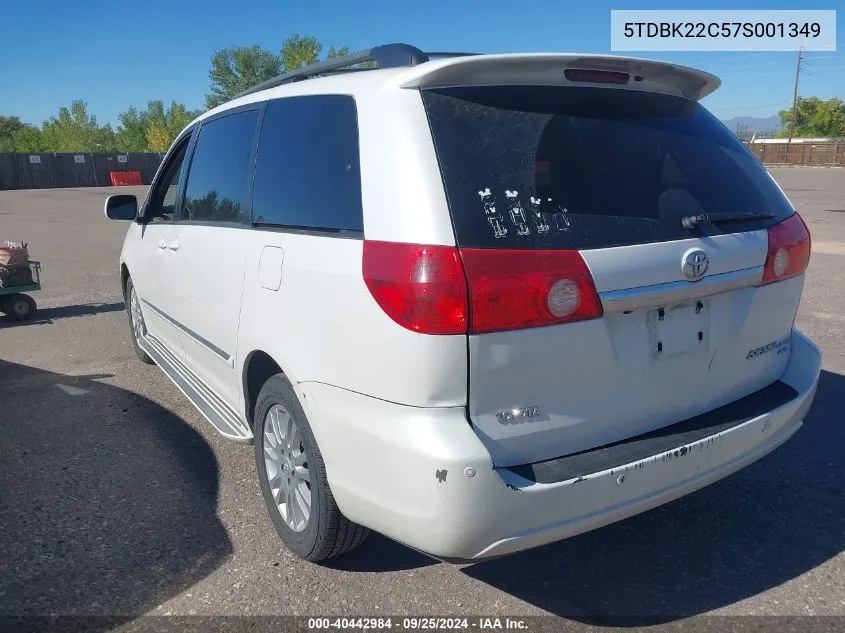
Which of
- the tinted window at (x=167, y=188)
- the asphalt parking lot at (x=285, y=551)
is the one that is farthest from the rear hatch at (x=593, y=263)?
the tinted window at (x=167, y=188)

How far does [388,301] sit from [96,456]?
2.60m

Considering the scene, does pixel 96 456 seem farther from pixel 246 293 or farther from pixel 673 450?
pixel 673 450

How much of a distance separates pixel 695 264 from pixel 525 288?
26.1 inches

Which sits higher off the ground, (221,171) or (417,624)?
(221,171)

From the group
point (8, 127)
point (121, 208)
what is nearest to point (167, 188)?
point (121, 208)

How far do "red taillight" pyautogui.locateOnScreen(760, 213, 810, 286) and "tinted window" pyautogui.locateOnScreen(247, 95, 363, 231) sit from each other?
157 centimetres

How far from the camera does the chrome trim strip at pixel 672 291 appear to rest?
2.21 meters

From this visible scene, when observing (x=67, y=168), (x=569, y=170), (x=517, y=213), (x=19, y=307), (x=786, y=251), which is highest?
(x=569, y=170)

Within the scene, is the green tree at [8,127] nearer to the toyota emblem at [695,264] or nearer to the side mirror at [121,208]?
the side mirror at [121,208]

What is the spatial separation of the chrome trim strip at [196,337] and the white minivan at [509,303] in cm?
34

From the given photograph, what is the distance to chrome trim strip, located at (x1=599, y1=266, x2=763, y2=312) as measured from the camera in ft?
7.26

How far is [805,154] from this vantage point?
5769 centimetres

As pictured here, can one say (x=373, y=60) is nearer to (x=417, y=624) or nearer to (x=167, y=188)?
(x=417, y=624)

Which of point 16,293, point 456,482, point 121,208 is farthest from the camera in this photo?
point 16,293
